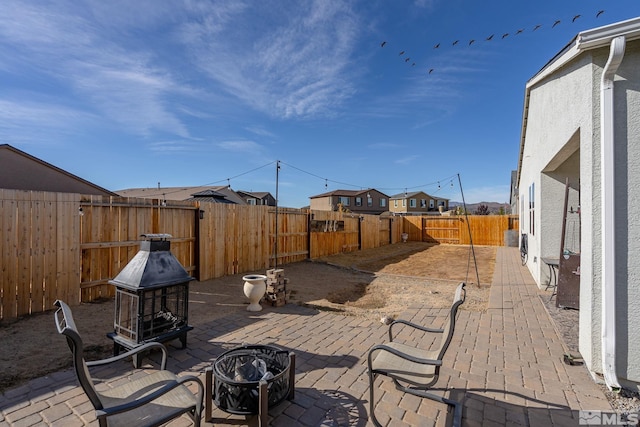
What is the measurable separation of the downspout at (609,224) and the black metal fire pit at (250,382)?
306 centimetres

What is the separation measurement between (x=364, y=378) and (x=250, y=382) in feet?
4.28

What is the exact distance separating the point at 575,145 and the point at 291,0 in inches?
271

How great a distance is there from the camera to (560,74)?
4.52 metres

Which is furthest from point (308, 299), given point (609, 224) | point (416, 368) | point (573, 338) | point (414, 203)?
point (414, 203)

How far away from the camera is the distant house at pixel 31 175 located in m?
10.5

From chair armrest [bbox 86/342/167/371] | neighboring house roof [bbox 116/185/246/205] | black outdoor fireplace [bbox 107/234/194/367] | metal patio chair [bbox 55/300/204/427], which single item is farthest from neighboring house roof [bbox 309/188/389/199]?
metal patio chair [bbox 55/300/204/427]

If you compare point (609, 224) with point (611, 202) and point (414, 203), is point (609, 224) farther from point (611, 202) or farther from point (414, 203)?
point (414, 203)

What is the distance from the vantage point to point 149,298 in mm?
3350

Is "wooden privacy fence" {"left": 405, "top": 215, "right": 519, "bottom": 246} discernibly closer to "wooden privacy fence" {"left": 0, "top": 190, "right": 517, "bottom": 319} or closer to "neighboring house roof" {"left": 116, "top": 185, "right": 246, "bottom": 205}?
"wooden privacy fence" {"left": 0, "top": 190, "right": 517, "bottom": 319}

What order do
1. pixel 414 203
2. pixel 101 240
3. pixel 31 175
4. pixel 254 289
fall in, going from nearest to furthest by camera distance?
1. pixel 254 289
2. pixel 101 240
3. pixel 31 175
4. pixel 414 203

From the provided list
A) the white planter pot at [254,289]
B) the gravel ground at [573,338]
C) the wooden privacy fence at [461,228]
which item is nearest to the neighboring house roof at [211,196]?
the white planter pot at [254,289]

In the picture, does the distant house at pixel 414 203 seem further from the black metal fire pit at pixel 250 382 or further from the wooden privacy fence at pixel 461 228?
the black metal fire pit at pixel 250 382

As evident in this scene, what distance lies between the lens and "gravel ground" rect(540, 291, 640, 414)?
244 centimetres

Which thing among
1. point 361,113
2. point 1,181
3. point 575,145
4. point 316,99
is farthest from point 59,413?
point 361,113
